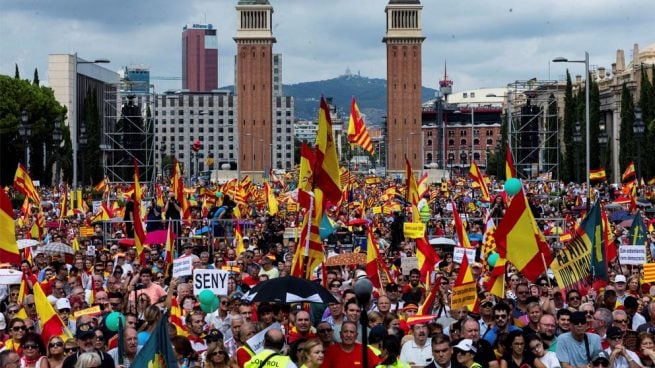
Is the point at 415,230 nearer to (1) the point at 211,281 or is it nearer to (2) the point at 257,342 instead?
(1) the point at 211,281

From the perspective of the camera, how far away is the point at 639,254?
18.0m

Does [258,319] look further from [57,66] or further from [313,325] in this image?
[57,66]

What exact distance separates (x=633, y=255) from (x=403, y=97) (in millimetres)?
110707

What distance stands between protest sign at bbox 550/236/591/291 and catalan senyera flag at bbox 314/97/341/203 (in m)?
2.62

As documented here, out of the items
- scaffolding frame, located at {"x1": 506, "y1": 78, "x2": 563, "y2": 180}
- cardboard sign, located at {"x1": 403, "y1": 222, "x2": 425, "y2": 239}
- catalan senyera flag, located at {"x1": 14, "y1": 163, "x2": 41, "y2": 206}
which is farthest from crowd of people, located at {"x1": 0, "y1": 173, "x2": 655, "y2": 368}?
scaffolding frame, located at {"x1": 506, "y1": 78, "x2": 563, "y2": 180}

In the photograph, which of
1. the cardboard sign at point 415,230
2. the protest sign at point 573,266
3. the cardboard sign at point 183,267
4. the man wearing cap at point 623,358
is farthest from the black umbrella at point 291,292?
the cardboard sign at point 415,230

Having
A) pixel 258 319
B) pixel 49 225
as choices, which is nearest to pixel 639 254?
pixel 258 319

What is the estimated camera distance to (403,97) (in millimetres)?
128375

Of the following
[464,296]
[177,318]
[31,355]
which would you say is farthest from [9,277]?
[464,296]

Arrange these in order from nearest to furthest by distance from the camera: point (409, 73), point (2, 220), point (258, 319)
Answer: point (258, 319) → point (2, 220) → point (409, 73)

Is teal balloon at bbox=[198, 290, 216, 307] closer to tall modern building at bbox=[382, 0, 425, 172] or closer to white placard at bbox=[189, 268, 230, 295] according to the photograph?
white placard at bbox=[189, 268, 230, 295]

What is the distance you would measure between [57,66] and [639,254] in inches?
4863

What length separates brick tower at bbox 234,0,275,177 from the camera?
5094 inches

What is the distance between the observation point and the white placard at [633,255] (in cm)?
1802
